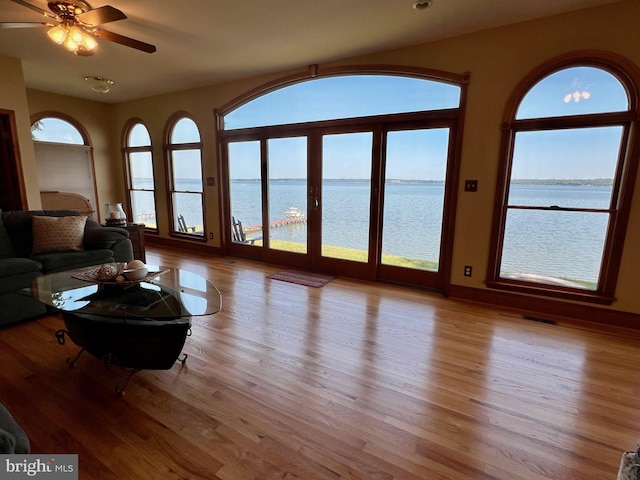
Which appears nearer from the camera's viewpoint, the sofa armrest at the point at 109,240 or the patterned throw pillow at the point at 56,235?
the patterned throw pillow at the point at 56,235

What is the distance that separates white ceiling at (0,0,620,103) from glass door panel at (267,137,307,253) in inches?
41.3

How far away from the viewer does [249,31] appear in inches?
123

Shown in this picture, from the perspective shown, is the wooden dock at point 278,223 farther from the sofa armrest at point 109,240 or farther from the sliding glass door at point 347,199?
the sofa armrest at point 109,240

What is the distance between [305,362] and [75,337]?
1540mm

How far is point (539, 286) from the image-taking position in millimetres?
3145

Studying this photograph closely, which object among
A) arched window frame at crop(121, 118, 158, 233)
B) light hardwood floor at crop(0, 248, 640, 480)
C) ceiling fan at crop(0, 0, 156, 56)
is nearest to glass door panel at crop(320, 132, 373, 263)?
light hardwood floor at crop(0, 248, 640, 480)

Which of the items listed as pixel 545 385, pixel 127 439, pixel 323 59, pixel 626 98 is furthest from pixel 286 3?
pixel 545 385

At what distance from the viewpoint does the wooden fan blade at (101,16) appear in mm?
2256

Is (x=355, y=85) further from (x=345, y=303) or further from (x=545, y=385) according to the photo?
(x=545, y=385)

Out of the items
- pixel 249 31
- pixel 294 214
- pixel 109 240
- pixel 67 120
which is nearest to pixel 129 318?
pixel 109 240

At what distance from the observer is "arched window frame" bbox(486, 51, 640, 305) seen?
260 centimetres

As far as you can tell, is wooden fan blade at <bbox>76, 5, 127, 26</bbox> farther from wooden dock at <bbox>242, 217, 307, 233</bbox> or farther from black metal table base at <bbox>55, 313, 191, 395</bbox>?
wooden dock at <bbox>242, 217, 307, 233</bbox>
